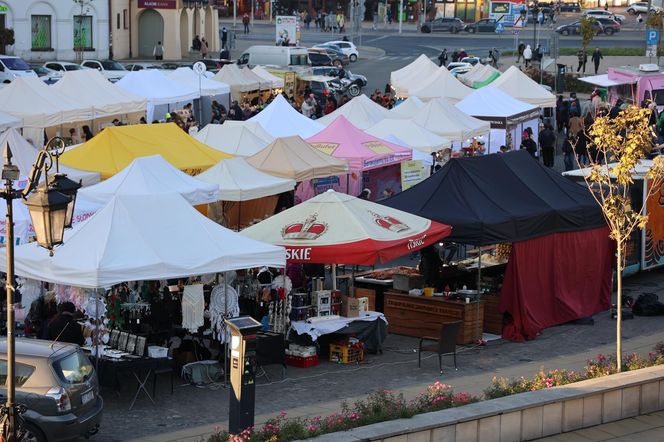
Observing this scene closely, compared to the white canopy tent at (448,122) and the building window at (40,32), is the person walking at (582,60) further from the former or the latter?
the white canopy tent at (448,122)

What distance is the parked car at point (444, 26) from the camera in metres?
91.4

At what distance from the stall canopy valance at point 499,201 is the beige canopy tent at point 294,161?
12.4ft

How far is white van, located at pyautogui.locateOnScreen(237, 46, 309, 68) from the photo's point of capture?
183 feet

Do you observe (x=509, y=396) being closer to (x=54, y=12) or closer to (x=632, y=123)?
(x=632, y=123)

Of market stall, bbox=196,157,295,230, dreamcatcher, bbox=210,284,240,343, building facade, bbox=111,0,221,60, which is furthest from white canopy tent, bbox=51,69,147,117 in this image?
building facade, bbox=111,0,221,60

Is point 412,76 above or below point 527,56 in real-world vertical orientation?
below

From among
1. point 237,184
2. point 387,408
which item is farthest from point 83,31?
point 387,408

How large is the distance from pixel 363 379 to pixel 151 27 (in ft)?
176

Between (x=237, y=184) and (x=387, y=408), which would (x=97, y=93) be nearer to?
(x=237, y=184)

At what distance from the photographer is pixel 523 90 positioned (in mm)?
38969

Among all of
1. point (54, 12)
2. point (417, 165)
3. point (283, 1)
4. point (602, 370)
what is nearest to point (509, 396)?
point (602, 370)

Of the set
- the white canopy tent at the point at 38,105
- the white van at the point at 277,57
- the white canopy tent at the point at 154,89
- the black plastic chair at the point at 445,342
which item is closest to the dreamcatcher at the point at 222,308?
the black plastic chair at the point at 445,342

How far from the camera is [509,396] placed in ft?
42.8

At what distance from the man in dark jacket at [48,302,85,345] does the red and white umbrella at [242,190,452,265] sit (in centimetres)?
325
